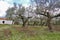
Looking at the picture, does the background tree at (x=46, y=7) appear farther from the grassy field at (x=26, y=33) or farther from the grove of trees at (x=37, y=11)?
the grassy field at (x=26, y=33)

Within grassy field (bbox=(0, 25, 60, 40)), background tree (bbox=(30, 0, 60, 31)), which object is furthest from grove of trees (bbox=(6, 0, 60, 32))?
grassy field (bbox=(0, 25, 60, 40))

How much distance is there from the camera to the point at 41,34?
2.83 meters

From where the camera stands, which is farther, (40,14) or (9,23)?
(40,14)

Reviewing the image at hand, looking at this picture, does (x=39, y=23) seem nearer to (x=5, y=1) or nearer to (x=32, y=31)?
(x=32, y=31)

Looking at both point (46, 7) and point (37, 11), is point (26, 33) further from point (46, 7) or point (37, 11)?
point (46, 7)

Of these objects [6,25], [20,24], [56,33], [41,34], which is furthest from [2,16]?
[56,33]

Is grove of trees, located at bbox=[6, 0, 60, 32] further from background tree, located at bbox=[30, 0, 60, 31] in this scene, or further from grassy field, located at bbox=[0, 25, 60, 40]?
grassy field, located at bbox=[0, 25, 60, 40]

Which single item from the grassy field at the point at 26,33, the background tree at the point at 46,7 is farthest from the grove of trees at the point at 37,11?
the grassy field at the point at 26,33

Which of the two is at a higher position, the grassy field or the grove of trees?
the grove of trees

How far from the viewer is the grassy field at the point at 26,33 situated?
271cm

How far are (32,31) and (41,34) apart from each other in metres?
0.23

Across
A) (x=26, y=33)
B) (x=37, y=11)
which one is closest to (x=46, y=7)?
(x=37, y=11)

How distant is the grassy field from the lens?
2715mm

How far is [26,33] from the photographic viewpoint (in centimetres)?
281
